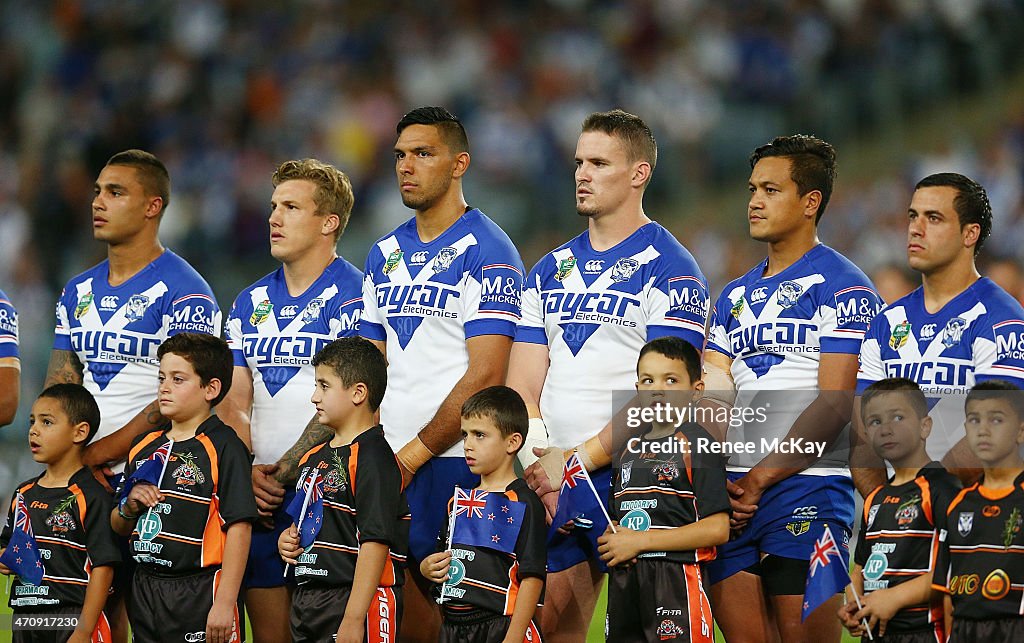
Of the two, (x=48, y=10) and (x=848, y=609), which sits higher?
(x=48, y=10)

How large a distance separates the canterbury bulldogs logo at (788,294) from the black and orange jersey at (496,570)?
1372 mm

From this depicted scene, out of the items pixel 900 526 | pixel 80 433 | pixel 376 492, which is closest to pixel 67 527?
pixel 80 433

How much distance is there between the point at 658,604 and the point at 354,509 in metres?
1.26

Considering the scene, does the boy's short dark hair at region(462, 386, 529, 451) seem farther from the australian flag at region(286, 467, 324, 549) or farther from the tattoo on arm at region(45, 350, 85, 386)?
the tattoo on arm at region(45, 350, 85, 386)

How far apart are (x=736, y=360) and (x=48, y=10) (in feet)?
44.5

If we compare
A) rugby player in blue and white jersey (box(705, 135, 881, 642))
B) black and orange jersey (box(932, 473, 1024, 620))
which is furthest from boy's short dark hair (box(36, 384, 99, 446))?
black and orange jersey (box(932, 473, 1024, 620))

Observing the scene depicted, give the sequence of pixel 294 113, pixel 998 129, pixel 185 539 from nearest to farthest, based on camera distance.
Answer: pixel 185 539 < pixel 998 129 < pixel 294 113

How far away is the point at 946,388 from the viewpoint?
5184mm

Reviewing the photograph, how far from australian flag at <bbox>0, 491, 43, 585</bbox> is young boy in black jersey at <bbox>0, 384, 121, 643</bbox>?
0.08ft

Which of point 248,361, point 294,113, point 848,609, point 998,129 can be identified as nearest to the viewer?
point 848,609

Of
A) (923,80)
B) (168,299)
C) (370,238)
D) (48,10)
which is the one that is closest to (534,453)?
(168,299)

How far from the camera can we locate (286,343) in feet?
20.0

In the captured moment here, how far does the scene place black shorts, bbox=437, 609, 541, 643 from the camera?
524 centimetres

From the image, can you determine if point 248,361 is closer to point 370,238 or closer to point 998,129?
point 370,238
